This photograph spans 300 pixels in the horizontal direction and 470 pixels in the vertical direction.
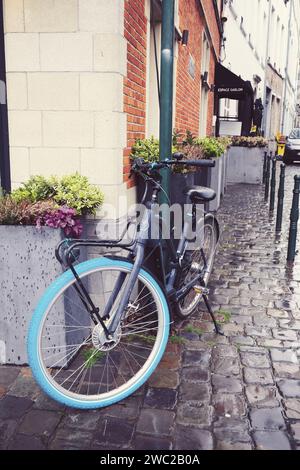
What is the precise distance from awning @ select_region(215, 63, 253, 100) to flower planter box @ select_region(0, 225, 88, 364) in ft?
39.3

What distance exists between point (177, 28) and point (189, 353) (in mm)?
4934

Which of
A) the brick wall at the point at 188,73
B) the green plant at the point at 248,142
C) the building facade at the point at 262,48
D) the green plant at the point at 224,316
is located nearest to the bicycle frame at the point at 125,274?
the green plant at the point at 224,316

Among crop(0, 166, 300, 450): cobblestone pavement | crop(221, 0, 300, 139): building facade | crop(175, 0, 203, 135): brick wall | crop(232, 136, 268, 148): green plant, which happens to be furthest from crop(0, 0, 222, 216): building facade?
crop(221, 0, 300, 139): building facade

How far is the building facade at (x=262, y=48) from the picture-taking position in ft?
53.9

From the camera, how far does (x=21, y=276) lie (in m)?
3.31

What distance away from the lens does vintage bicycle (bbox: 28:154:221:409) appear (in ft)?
9.13

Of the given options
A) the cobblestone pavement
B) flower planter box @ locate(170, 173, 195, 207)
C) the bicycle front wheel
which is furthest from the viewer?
flower planter box @ locate(170, 173, 195, 207)

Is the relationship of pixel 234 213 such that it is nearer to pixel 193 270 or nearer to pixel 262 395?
pixel 193 270

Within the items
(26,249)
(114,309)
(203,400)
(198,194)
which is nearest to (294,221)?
(198,194)

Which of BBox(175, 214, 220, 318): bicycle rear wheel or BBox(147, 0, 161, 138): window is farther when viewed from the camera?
BBox(147, 0, 161, 138): window

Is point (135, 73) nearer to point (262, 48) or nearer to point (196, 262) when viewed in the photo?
point (196, 262)

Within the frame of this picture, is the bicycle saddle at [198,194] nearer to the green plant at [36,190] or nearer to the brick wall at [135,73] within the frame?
the brick wall at [135,73]

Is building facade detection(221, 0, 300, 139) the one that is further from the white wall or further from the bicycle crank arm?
the bicycle crank arm
